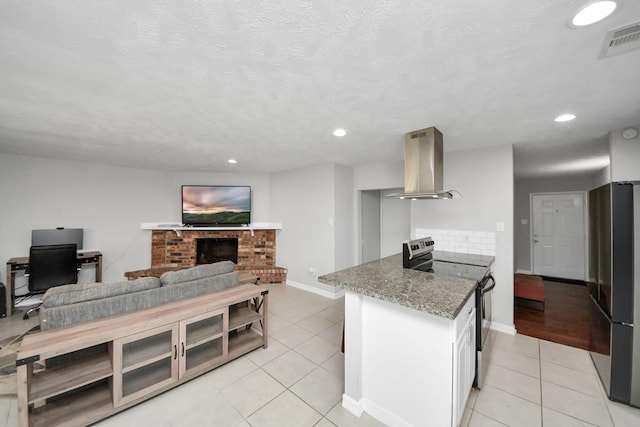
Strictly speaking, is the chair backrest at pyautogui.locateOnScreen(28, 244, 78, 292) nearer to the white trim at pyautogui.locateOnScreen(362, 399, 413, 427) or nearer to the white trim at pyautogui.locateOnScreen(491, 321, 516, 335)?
the white trim at pyautogui.locateOnScreen(362, 399, 413, 427)

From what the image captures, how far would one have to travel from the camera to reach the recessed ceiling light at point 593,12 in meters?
0.97

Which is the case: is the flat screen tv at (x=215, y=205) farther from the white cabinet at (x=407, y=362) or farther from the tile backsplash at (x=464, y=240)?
the white cabinet at (x=407, y=362)

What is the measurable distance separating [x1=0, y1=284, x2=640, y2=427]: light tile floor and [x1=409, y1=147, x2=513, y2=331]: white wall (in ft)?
1.89

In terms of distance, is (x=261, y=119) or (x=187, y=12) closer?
(x=187, y=12)

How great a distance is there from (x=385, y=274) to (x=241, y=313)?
5.18 ft

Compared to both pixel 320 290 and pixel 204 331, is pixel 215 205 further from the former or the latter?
pixel 204 331

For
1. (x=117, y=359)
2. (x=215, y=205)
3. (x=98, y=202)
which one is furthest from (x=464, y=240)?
(x=98, y=202)

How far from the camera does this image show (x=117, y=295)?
6.19 feet

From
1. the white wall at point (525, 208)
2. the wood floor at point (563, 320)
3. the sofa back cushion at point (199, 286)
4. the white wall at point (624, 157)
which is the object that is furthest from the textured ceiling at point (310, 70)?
the white wall at point (525, 208)

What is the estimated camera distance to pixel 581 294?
14.1ft

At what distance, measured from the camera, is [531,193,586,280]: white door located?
16.6 feet

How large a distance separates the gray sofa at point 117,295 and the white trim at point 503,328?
3.24m

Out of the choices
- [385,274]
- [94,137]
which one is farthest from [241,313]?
[94,137]

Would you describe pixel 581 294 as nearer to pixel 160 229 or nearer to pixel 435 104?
pixel 435 104
